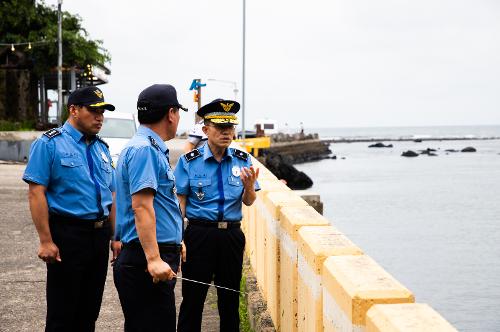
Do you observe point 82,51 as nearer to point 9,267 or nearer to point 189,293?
point 9,267

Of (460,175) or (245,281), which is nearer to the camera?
(245,281)

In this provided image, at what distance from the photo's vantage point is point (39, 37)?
114 feet

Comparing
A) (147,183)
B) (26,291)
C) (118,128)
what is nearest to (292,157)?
(118,128)

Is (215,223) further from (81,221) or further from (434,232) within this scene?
(434,232)

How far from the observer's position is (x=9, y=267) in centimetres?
810

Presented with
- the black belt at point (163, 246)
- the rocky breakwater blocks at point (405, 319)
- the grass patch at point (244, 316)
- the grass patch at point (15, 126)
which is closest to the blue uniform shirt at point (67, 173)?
the black belt at point (163, 246)

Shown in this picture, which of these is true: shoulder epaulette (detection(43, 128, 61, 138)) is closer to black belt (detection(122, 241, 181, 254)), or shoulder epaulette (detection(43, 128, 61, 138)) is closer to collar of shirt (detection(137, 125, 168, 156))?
collar of shirt (detection(137, 125, 168, 156))

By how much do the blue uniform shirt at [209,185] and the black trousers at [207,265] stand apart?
0.11 metres

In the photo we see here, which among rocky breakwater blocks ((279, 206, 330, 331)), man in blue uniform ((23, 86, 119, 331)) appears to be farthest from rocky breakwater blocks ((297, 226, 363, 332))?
man in blue uniform ((23, 86, 119, 331))

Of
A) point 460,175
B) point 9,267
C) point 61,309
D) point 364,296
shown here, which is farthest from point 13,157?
point 460,175

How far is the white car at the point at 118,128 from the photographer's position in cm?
1864

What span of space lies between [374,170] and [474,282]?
158 feet

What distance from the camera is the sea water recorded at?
15.5 metres

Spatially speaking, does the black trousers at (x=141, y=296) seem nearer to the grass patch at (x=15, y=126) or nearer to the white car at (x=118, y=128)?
the white car at (x=118, y=128)
